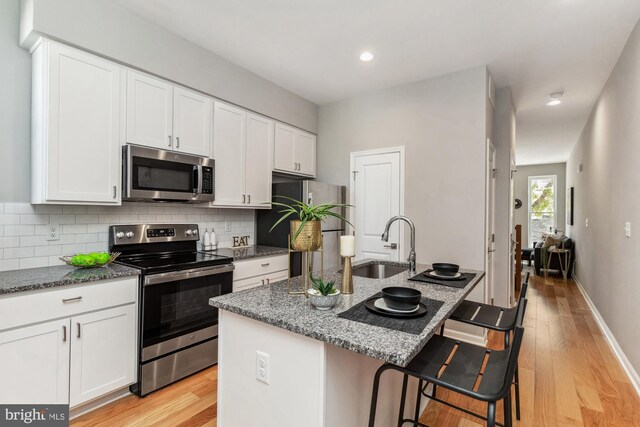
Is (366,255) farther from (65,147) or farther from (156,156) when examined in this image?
(65,147)

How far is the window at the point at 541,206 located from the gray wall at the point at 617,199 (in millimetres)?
4747

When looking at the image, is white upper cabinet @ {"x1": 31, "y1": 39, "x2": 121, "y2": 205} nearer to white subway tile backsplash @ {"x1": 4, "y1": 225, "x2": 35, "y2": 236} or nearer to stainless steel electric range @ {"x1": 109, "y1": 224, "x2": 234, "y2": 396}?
white subway tile backsplash @ {"x1": 4, "y1": 225, "x2": 35, "y2": 236}

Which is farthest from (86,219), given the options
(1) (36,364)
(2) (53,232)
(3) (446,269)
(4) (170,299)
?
(3) (446,269)

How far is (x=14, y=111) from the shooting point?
7.15ft

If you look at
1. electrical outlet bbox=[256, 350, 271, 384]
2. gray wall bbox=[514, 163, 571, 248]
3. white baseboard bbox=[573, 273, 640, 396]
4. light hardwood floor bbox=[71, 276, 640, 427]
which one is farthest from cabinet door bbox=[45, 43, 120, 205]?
gray wall bbox=[514, 163, 571, 248]

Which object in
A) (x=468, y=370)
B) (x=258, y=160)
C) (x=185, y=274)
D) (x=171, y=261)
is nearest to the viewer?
(x=468, y=370)

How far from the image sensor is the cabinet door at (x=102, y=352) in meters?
1.98

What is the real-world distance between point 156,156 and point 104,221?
663mm

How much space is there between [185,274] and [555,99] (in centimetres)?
485

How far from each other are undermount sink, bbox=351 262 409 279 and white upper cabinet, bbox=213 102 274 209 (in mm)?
1552

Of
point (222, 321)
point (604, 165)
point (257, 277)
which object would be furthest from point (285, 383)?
point (604, 165)

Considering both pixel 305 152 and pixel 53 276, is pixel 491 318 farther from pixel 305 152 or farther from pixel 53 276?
pixel 305 152

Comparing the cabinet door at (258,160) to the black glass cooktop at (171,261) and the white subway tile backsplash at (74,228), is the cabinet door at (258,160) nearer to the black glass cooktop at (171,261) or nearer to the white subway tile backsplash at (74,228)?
the black glass cooktop at (171,261)

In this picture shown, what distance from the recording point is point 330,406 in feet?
4.06
